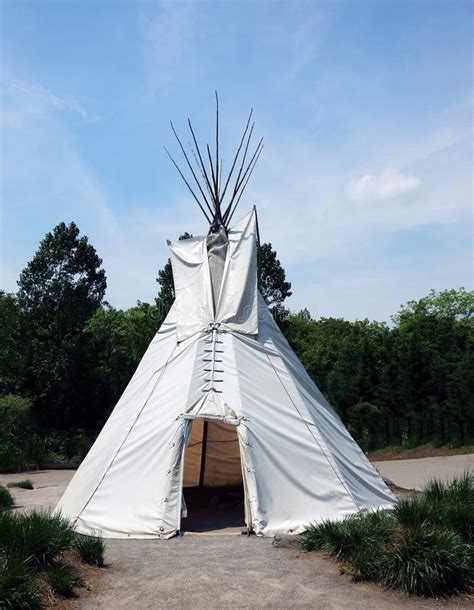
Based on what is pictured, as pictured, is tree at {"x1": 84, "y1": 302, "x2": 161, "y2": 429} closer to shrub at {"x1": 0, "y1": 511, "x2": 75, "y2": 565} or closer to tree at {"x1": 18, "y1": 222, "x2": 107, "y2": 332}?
tree at {"x1": 18, "y1": 222, "x2": 107, "y2": 332}

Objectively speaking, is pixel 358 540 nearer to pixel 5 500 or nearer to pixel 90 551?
pixel 90 551

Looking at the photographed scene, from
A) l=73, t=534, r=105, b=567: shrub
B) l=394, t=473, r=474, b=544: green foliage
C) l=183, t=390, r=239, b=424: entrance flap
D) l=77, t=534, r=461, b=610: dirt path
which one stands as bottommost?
l=77, t=534, r=461, b=610: dirt path

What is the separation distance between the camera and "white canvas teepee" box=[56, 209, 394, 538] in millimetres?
7969

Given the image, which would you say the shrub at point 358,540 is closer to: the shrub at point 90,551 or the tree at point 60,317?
the shrub at point 90,551

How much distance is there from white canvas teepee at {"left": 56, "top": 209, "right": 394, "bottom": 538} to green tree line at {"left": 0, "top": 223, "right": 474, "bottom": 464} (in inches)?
510

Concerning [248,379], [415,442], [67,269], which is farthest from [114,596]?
[67,269]

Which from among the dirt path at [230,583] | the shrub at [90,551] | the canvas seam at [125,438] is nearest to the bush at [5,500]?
the canvas seam at [125,438]

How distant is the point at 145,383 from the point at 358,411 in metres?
19.6

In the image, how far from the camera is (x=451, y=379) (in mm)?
26219

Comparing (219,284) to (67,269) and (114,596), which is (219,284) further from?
(67,269)

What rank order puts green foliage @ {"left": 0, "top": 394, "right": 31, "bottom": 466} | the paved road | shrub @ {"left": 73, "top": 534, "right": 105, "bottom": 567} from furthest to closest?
green foliage @ {"left": 0, "top": 394, "right": 31, "bottom": 466}, the paved road, shrub @ {"left": 73, "top": 534, "right": 105, "bottom": 567}

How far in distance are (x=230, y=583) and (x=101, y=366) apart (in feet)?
85.3

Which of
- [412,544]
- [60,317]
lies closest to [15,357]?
[60,317]

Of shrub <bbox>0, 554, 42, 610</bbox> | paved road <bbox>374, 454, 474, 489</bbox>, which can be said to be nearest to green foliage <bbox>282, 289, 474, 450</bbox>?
paved road <bbox>374, 454, 474, 489</bbox>
